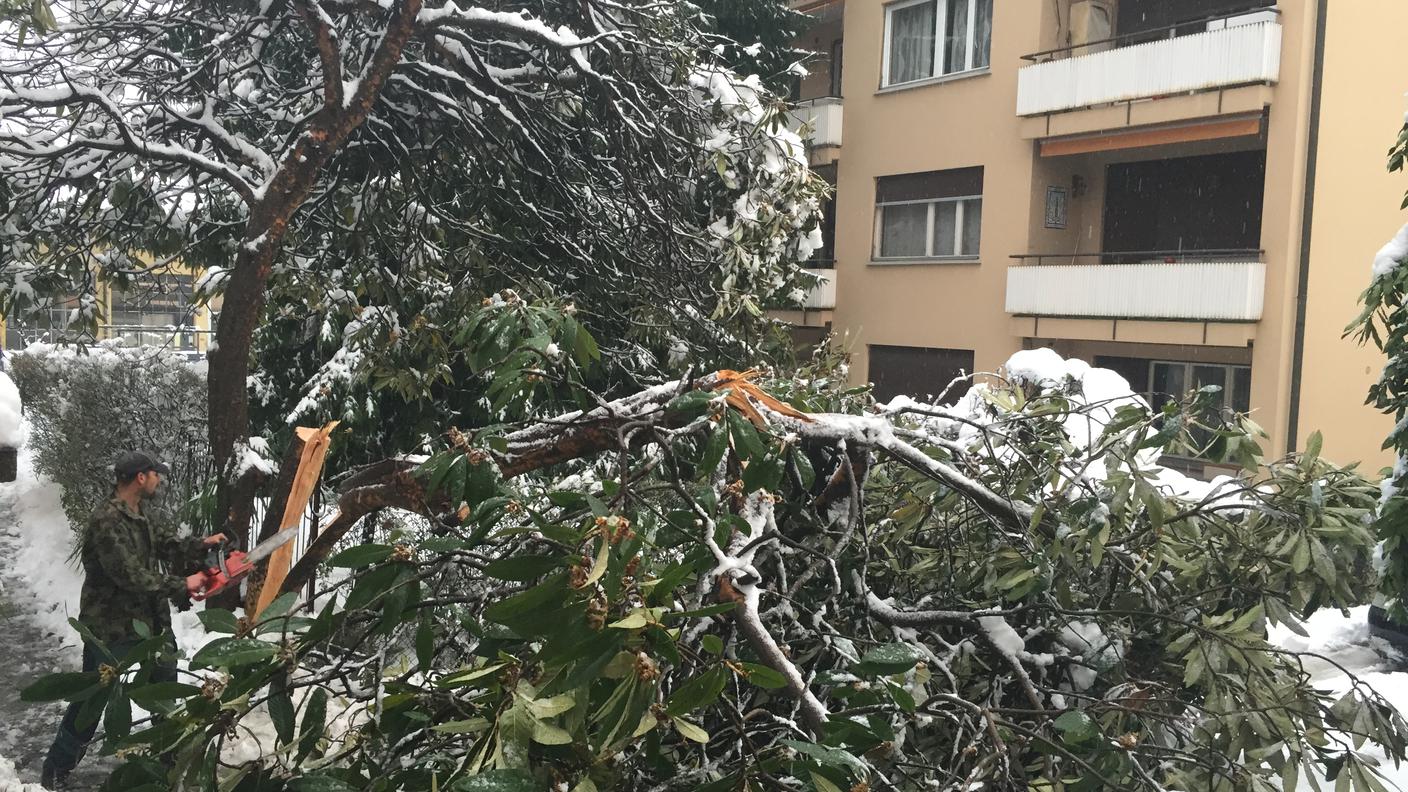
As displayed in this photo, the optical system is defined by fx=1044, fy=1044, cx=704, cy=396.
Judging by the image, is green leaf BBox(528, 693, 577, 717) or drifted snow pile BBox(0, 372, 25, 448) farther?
drifted snow pile BBox(0, 372, 25, 448)

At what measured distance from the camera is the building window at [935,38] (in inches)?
630

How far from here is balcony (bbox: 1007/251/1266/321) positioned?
42.3 ft

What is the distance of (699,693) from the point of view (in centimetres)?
141

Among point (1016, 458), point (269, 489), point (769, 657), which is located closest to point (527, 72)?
point (269, 489)

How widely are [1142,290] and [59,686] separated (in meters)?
14.0

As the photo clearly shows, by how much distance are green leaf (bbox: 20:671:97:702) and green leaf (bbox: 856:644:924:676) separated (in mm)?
1255

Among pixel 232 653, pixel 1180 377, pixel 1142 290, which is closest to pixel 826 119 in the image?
pixel 1142 290

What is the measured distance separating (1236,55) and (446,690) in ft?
45.3

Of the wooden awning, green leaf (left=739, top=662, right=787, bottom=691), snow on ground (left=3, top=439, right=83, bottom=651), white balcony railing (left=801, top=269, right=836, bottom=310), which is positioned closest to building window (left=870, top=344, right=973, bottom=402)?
white balcony railing (left=801, top=269, right=836, bottom=310)

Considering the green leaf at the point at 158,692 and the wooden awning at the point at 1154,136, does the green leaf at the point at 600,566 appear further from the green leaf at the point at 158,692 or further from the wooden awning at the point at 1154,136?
the wooden awning at the point at 1154,136

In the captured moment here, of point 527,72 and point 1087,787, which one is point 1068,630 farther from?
point 527,72

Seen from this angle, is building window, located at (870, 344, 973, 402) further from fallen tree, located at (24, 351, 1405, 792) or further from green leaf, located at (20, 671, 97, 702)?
green leaf, located at (20, 671, 97, 702)

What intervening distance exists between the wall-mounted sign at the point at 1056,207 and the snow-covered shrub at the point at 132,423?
11.6 meters

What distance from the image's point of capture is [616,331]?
8.19 m
